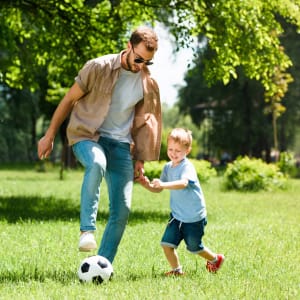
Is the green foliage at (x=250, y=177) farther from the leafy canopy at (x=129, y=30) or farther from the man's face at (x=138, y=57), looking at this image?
the man's face at (x=138, y=57)

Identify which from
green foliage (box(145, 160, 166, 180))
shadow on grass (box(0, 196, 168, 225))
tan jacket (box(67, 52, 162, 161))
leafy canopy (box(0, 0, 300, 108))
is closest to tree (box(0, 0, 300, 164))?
leafy canopy (box(0, 0, 300, 108))

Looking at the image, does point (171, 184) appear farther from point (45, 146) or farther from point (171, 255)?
point (45, 146)

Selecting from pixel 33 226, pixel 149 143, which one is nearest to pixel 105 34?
pixel 33 226

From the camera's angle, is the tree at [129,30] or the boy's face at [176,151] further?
the tree at [129,30]

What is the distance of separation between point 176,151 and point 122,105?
2.22ft

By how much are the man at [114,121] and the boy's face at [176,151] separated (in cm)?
17

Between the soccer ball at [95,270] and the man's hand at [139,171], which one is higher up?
the man's hand at [139,171]

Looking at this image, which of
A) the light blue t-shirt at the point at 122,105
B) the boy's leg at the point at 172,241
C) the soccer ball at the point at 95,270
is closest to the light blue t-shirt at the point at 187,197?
the boy's leg at the point at 172,241

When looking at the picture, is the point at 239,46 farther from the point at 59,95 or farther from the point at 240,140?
the point at 240,140

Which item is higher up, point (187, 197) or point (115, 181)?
point (115, 181)

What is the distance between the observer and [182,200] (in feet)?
21.0

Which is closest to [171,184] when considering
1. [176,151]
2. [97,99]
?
[176,151]

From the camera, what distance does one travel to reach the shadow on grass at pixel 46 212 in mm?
12828

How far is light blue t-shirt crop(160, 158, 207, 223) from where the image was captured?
634 centimetres
